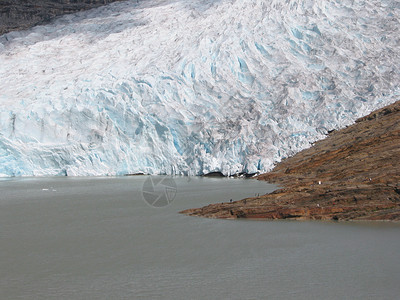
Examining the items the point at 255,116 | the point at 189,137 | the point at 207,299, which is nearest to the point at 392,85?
the point at 255,116

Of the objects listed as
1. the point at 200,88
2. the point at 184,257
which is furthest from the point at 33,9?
the point at 184,257

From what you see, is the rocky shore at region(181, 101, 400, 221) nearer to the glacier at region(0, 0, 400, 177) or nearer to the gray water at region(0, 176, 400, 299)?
the gray water at region(0, 176, 400, 299)

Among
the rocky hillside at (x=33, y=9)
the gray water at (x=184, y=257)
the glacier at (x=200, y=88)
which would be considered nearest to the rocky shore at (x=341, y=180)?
the gray water at (x=184, y=257)

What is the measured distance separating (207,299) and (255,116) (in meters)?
18.1

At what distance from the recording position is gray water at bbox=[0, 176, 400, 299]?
6684 millimetres

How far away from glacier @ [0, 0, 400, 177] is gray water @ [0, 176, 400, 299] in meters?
9.48

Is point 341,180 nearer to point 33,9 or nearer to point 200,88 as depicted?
→ point 200,88

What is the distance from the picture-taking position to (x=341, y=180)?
15.2m

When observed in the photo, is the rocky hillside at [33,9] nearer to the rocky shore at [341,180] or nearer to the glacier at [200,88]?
the glacier at [200,88]

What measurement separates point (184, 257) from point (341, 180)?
8.55 meters

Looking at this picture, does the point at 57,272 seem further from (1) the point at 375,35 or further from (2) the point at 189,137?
(1) the point at 375,35

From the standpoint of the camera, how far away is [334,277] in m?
7.07

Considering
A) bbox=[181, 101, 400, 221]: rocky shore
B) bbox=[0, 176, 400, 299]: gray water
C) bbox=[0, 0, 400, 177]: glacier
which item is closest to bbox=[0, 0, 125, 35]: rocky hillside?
bbox=[0, 0, 400, 177]: glacier

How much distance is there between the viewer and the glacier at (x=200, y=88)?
74.9 ft
